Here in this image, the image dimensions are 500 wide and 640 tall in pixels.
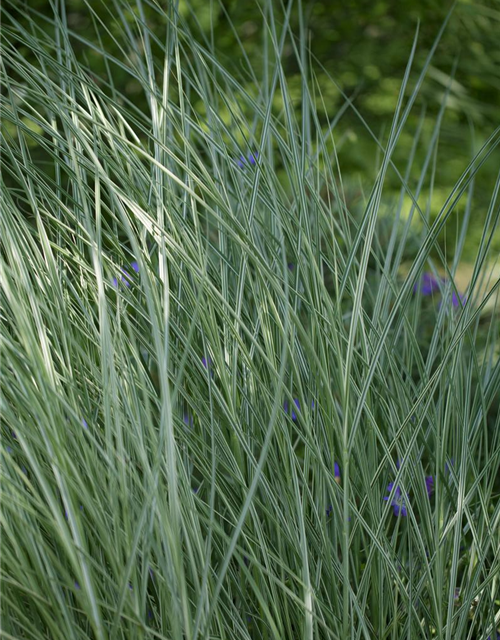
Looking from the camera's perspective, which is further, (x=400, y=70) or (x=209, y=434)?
(x=400, y=70)

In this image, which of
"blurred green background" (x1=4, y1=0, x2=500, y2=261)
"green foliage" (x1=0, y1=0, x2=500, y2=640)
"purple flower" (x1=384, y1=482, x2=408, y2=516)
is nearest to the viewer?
"green foliage" (x1=0, y1=0, x2=500, y2=640)

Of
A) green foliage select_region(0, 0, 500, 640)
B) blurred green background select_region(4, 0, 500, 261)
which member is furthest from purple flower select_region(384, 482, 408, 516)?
blurred green background select_region(4, 0, 500, 261)

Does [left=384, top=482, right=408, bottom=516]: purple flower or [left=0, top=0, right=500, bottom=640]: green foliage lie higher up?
[left=0, top=0, right=500, bottom=640]: green foliage

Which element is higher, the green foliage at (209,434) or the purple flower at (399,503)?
the green foliage at (209,434)

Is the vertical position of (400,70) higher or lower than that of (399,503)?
higher

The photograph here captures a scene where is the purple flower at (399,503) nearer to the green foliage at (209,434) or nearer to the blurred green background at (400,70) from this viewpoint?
the green foliage at (209,434)

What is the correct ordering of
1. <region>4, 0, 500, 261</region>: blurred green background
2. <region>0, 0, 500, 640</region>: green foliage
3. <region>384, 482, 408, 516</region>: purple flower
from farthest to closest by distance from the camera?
<region>4, 0, 500, 261</region>: blurred green background < <region>384, 482, 408, 516</region>: purple flower < <region>0, 0, 500, 640</region>: green foliage

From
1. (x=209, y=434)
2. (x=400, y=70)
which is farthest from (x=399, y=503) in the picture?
(x=400, y=70)

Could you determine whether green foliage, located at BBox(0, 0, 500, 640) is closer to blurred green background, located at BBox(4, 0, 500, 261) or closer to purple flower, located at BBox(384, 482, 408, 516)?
purple flower, located at BBox(384, 482, 408, 516)

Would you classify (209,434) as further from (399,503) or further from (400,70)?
(400,70)

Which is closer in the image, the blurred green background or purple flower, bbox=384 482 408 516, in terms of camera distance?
purple flower, bbox=384 482 408 516

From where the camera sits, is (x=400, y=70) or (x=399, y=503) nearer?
(x=399, y=503)

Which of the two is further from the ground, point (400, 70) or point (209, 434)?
point (400, 70)

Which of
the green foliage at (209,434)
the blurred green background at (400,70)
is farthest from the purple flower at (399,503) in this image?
the blurred green background at (400,70)
